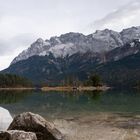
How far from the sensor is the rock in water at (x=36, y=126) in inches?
1347

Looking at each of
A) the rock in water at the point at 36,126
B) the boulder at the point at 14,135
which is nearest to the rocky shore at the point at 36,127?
the rock in water at the point at 36,126

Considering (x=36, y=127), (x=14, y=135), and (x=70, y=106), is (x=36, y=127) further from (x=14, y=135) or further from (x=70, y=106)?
(x=70, y=106)

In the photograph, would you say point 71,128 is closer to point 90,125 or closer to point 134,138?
point 90,125

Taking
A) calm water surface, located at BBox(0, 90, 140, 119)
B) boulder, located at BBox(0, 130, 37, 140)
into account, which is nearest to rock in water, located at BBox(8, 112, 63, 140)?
boulder, located at BBox(0, 130, 37, 140)

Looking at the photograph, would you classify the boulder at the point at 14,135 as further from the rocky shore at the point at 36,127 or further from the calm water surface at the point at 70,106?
the calm water surface at the point at 70,106

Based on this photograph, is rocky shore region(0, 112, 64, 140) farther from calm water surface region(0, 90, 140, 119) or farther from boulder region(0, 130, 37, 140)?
calm water surface region(0, 90, 140, 119)

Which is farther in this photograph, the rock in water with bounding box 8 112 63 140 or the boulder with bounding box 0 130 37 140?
the rock in water with bounding box 8 112 63 140

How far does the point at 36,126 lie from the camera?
113 feet

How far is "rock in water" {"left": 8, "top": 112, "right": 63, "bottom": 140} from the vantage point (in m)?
34.2

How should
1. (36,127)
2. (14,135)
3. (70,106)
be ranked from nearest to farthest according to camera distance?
(14,135)
(36,127)
(70,106)

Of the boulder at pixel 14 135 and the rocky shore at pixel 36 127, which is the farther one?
the rocky shore at pixel 36 127

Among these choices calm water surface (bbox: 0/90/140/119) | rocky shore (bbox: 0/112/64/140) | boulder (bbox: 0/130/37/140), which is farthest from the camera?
calm water surface (bbox: 0/90/140/119)

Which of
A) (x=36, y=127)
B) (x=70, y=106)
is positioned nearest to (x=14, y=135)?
(x=36, y=127)

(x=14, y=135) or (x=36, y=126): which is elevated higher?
(x=14, y=135)
